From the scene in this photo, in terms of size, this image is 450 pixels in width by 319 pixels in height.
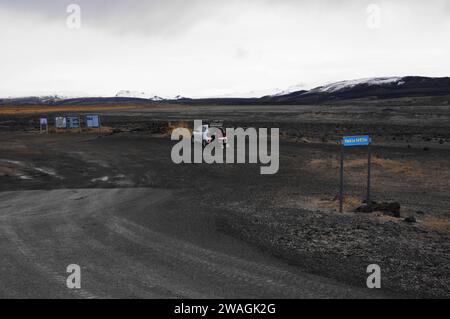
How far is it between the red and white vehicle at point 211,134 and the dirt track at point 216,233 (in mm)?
8477

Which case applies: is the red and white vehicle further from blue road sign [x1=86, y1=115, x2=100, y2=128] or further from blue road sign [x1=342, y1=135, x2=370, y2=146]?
blue road sign [x1=86, y1=115, x2=100, y2=128]

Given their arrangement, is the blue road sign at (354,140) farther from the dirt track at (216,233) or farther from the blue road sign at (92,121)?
the blue road sign at (92,121)

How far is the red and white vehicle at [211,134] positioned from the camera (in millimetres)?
27375

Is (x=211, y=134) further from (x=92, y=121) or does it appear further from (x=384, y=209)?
(x=92, y=121)

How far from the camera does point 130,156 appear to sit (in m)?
24.2

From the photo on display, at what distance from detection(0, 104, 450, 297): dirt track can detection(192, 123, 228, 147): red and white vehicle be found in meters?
8.48

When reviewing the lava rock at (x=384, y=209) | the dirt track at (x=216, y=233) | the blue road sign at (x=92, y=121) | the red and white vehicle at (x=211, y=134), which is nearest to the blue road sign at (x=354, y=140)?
the dirt track at (x=216, y=233)

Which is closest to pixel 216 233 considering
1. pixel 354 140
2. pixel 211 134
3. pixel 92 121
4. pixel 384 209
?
pixel 354 140

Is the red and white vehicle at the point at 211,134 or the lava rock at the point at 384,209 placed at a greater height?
the red and white vehicle at the point at 211,134

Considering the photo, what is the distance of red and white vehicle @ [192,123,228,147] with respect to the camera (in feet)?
89.8

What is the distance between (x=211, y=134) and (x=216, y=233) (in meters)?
18.8

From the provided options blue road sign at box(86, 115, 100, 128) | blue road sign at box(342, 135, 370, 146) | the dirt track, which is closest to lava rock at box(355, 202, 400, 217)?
the dirt track
